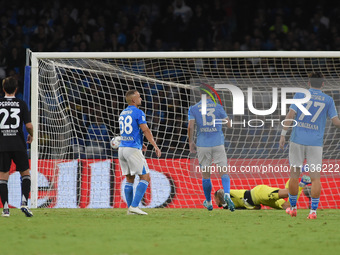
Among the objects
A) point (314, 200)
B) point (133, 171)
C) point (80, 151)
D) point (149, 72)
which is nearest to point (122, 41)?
point (149, 72)

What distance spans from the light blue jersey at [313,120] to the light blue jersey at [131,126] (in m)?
2.14

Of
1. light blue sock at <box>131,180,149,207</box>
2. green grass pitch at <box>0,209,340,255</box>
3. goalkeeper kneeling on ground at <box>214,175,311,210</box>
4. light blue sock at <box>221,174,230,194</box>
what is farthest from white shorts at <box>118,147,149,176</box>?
goalkeeper kneeling on ground at <box>214,175,311,210</box>

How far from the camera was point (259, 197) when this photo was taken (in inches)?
395

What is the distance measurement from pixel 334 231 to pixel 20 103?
4.38 meters

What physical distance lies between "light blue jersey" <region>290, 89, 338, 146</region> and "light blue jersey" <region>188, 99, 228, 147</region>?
1.75 metres

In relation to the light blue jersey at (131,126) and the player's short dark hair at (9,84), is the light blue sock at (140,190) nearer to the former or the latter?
the light blue jersey at (131,126)

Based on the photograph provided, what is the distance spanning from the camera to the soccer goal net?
10766mm

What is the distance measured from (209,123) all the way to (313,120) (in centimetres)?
202

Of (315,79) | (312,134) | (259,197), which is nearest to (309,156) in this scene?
(312,134)

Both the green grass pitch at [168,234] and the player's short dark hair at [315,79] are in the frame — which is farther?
the player's short dark hair at [315,79]

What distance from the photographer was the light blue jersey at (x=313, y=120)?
7980mm

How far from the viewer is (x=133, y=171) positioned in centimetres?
868

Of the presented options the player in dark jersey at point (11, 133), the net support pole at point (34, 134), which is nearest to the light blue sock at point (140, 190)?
the player in dark jersey at point (11, 133)

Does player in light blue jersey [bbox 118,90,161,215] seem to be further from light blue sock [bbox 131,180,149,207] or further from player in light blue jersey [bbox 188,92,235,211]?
player in light blue jersey [bbox 188,92,235,211]
